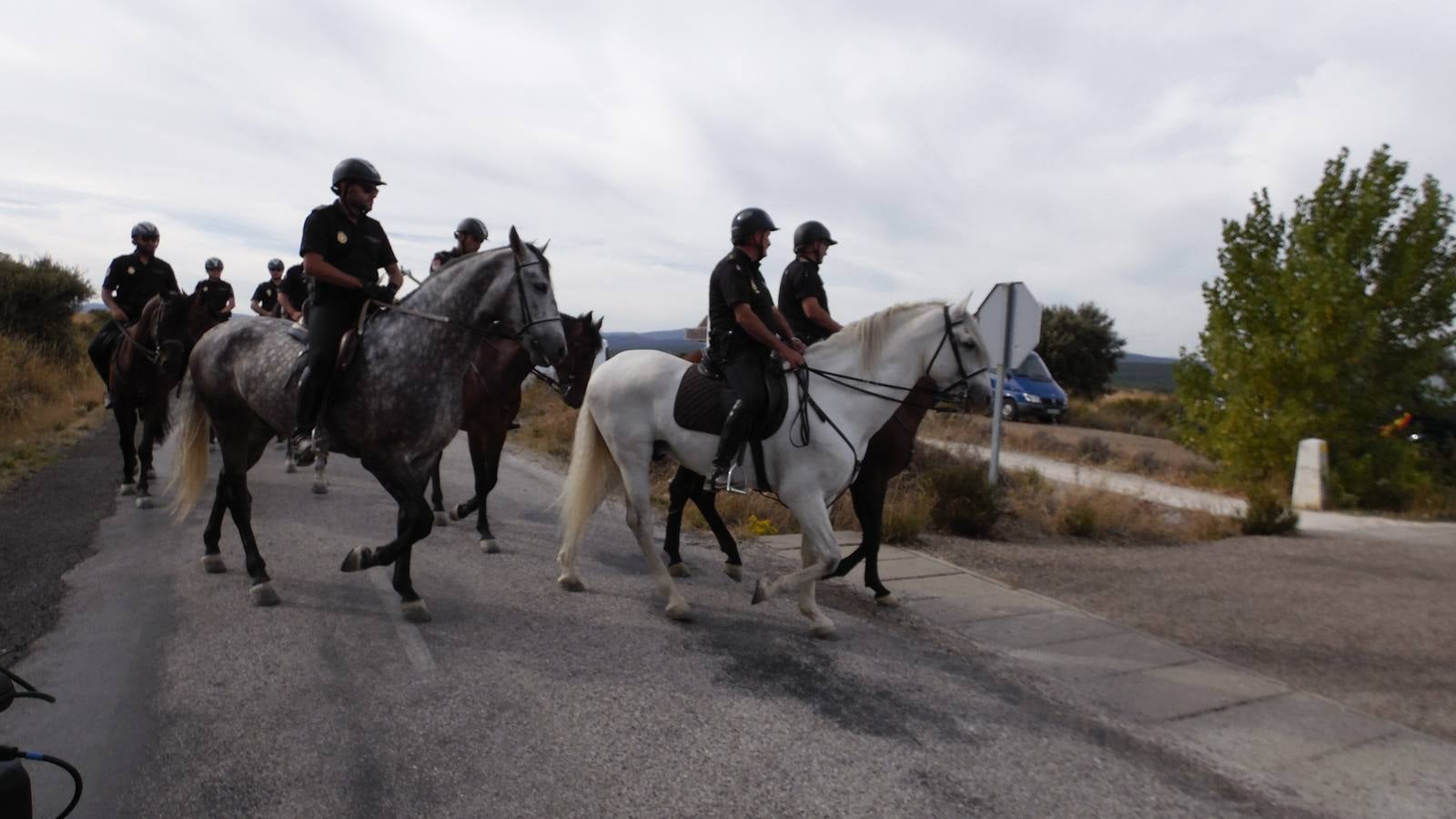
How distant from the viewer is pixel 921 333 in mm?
6051

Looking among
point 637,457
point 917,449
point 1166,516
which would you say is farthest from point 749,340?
point 1166,516

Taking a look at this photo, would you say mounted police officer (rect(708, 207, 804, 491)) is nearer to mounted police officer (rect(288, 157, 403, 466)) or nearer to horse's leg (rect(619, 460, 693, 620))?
horse's leg (rect(619, 460, 693, 620))

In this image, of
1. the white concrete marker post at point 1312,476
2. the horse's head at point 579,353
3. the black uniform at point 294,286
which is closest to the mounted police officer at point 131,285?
the black uniform at point 294,286

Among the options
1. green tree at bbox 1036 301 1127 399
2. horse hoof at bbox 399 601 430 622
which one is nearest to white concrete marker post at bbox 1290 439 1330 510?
horse hoof at bbox 399 601 430 622

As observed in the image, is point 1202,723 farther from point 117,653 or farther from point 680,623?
point 117,653

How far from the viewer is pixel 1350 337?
1282cm

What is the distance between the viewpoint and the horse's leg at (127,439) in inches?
378

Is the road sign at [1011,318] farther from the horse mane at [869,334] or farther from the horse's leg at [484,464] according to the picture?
the horse's leg at [484,464]

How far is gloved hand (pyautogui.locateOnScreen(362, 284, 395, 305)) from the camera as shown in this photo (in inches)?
228

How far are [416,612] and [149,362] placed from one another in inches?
242

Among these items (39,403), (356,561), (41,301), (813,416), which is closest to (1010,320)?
(813,416)

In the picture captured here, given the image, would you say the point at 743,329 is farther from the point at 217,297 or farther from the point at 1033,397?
the point at 1033,397

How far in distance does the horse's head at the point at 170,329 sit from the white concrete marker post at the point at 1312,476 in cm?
1436

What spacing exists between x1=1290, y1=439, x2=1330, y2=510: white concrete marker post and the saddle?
1025 cm
